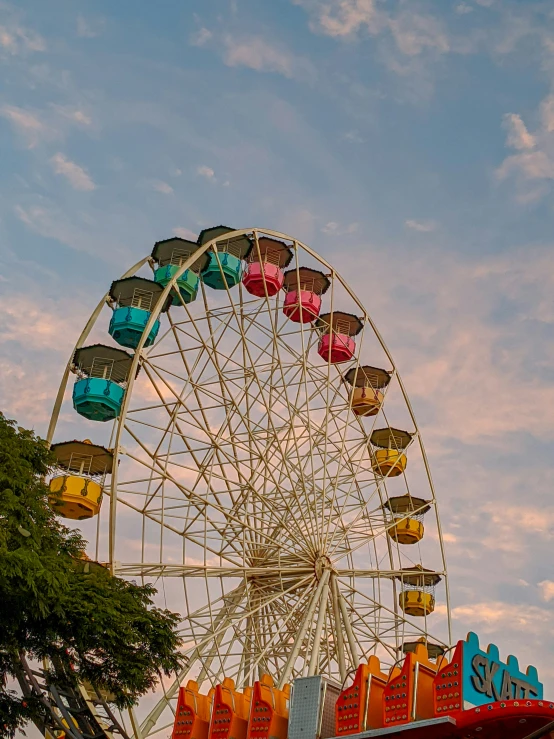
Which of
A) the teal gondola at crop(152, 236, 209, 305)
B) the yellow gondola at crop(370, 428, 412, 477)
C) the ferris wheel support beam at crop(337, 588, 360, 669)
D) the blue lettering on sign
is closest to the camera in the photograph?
the blue lettering on sign

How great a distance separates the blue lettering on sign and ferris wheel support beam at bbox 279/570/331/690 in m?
5.90

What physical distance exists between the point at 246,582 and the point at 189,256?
861 cm

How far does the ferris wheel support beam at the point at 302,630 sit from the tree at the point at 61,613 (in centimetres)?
276

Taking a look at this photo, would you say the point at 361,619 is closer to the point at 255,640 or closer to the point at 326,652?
the point at 326,652

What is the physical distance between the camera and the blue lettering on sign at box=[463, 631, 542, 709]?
42.4 feet

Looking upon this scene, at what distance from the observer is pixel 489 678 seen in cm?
1336

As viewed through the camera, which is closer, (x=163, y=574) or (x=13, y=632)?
(x=13, y=632)

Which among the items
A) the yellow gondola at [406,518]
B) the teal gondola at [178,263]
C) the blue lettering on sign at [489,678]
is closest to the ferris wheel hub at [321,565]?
the yellow gondola at [406,518]

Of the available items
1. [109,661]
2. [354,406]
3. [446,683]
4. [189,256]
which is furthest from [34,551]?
[354,406]

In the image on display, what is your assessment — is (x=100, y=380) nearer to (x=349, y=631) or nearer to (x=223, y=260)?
(x=223, y=260)

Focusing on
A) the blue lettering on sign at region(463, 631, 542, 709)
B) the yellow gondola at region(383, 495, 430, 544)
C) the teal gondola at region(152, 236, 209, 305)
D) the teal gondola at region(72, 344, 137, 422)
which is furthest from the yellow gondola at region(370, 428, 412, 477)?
the blue lettering on sign at region(463, 631, 542, 709)

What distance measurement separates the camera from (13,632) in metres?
16.2

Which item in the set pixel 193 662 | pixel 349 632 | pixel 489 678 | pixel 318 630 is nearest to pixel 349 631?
pixel 349 632

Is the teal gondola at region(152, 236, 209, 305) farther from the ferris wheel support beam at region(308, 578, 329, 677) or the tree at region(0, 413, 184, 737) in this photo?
the ferris wheel support beam at region(308, 578, 329, 677)
